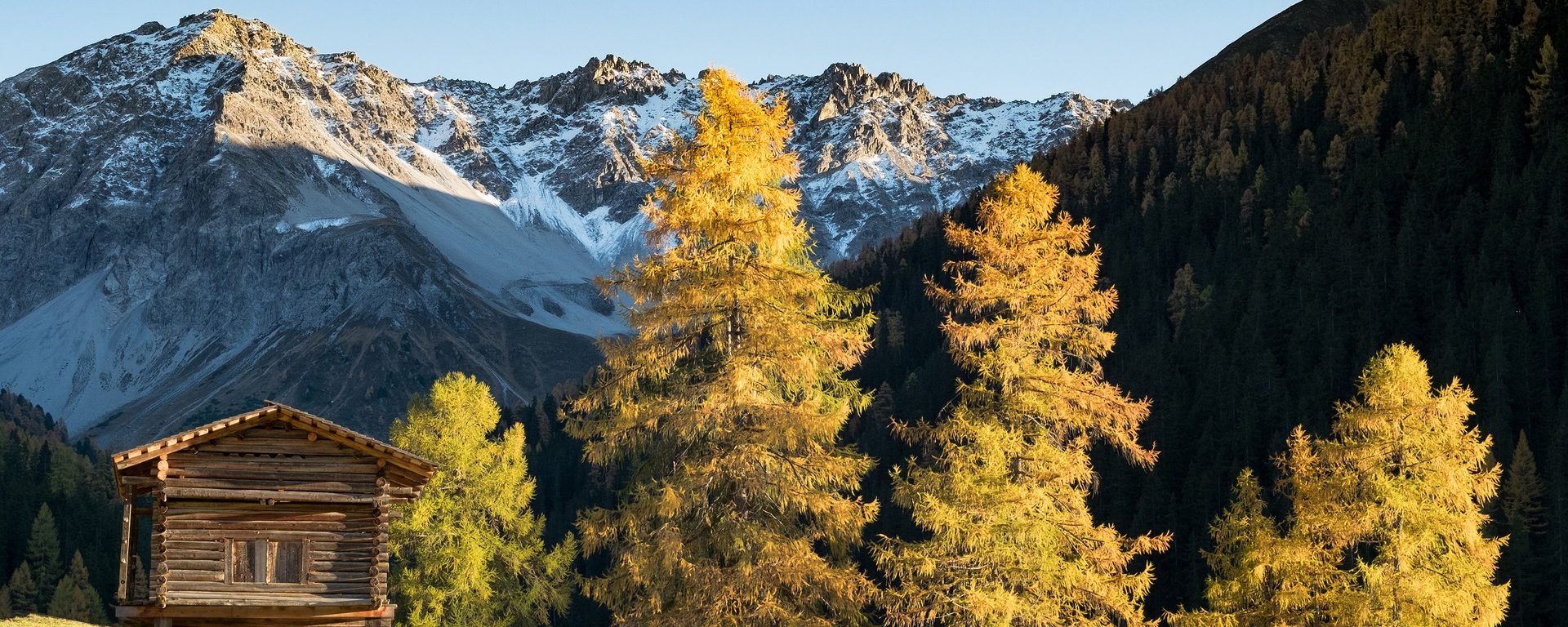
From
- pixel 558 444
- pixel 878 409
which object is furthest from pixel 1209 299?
pixel 558 444

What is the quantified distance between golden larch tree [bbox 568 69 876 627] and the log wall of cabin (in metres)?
5.56

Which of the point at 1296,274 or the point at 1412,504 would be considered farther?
the point at 1296,274

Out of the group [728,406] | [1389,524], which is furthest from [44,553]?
[1389,524]

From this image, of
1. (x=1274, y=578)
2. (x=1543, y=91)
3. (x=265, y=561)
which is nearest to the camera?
(x=1274, y=578)

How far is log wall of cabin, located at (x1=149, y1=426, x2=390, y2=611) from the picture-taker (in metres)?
31.0

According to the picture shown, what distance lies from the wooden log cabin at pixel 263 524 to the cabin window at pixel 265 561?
19 mm

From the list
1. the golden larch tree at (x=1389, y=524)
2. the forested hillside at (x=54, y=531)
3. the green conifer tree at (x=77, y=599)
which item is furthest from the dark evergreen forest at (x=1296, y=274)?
the golden larch tree at (x=1389, y=524)

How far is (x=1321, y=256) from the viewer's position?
12950 cm

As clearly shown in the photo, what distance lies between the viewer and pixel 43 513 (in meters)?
127

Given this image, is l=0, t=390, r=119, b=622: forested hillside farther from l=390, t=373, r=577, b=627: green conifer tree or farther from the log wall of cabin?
the log wall of cabin

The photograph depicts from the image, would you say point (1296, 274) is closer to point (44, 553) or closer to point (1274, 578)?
point (44, 553)

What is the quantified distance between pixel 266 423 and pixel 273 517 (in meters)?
1.88

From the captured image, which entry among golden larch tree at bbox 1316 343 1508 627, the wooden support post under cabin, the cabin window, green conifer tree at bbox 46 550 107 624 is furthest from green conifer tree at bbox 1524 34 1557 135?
the wooden support post under cabin

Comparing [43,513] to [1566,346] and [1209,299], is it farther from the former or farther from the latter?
[1566,346]
